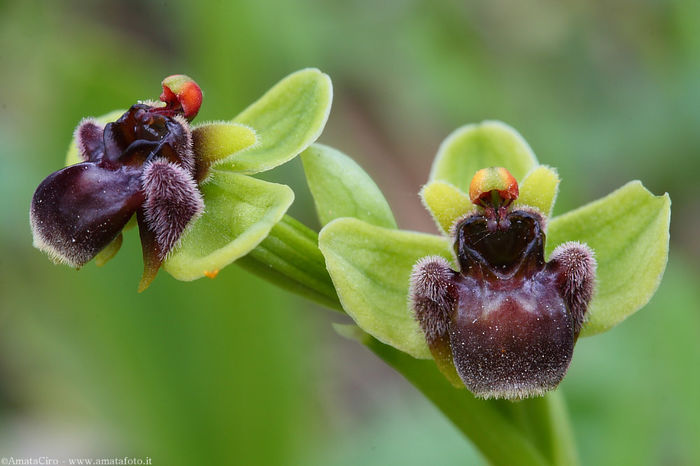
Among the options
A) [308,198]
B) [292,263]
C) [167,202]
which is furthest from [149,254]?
[308,198]

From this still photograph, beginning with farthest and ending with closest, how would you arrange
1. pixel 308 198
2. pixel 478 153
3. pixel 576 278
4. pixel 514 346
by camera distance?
pixel 308 198 < pixel 478 153 < pixel 576 278 < pixel 514 346

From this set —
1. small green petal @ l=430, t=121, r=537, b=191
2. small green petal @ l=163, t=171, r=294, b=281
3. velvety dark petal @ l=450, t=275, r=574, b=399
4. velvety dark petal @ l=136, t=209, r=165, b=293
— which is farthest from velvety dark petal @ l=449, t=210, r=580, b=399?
velvety dark petal @ l=136, t=209, r=165, b=293

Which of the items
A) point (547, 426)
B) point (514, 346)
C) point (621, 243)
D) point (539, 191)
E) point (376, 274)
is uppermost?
point (539, 191)

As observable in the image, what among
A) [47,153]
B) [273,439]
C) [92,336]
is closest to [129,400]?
[92,336]

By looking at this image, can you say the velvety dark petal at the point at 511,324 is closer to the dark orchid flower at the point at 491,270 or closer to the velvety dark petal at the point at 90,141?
the dark orchid flower at the point at 491,270

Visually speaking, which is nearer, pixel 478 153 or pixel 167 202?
pixel 167 202

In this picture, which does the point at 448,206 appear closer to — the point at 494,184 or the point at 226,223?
the point at 494,184

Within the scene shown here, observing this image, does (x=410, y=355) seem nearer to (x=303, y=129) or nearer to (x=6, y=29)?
(x=303, y=129)
